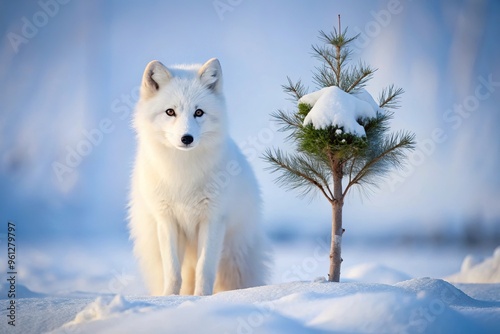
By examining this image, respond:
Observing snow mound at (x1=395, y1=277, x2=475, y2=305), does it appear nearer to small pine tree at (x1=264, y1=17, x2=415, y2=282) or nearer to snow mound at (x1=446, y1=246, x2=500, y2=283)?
small pine tree at (x1=264, y1=17, x2=415, y2=282)

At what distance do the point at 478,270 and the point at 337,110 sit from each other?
4338mm

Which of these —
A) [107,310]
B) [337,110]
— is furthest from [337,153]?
[107,310]

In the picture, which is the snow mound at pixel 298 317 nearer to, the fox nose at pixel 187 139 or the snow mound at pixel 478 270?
the fox nose at pixel 187 139

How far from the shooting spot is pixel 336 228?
12.7ft

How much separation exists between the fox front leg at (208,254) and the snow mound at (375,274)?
243 cm

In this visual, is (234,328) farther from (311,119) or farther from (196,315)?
(311,119)

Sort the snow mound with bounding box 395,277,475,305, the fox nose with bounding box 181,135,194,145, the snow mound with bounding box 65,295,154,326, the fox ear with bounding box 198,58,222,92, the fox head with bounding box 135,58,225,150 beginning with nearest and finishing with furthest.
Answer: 1. the snow mound with bounding box 65,295,154,326
2. the snow mound with bounding box 395,277,475,305
3. the fox nose with bounding box 181,135,194,145
4. the fox head with bounding box 135,58,225,150
5. the fox ear with bounding box 198,58,222,92

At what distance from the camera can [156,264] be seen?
493 centimetres

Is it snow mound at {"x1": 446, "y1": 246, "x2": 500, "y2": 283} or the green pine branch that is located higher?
the green pine branch

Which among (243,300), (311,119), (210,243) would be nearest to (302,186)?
(311,119)

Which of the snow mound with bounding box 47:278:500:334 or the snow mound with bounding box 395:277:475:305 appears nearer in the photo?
the snow mound with bounding box 47:278:500:334

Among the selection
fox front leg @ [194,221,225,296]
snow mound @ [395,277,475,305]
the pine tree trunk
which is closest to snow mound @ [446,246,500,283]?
snow mound @ [395,277,475,305]

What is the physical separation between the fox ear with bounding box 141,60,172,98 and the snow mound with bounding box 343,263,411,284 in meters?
3.49

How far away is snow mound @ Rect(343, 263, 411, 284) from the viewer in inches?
243
